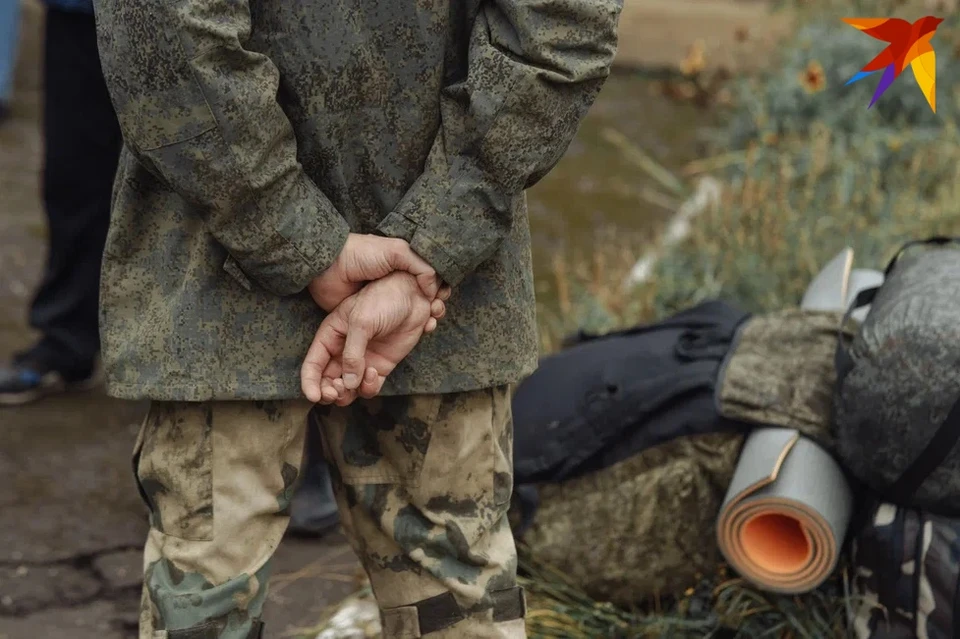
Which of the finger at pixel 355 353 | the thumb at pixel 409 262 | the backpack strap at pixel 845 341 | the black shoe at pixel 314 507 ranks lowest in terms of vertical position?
the black shoe at pixel 314 507

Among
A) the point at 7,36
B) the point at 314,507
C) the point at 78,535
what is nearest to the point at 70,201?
the point at 78,535

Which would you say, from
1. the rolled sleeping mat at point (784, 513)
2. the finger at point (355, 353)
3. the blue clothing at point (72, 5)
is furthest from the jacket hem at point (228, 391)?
the blue clothing at point (72, 5)

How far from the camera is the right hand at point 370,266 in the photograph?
1956mm

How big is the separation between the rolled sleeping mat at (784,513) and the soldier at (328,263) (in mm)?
834

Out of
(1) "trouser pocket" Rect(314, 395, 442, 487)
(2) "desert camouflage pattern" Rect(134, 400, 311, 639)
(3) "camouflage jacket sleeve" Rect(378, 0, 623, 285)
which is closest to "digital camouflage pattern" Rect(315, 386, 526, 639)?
(1) "trouser pocket" Rect(314, 395, 442, 487)

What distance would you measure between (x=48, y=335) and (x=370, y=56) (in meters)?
2.58

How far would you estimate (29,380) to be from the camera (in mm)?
4238

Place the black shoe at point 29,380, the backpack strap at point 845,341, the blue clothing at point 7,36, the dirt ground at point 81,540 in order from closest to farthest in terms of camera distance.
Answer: the backpack strap at point 845,341, the dirt ground at point 81,540, the black shoe at point 29,380, the blue clothing at point 7,36

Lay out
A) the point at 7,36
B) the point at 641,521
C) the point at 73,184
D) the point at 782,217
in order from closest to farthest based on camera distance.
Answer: the point at 641,521
the point at 73,184
the point at 782,217
the point at 7,36

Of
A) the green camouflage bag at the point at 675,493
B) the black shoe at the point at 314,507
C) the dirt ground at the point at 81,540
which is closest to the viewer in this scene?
the green camouflage bag at the point at 675,493

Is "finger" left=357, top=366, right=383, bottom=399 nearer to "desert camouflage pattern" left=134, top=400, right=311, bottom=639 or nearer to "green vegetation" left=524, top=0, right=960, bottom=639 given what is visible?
"desert camouflage pattern" left=134, top=400, right=311, bottom=639

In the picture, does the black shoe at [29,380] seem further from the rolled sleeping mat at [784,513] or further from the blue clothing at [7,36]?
the blue clothing at [7,36]

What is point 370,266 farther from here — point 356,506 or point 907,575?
point 907,575

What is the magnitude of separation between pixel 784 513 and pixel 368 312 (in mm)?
1221
